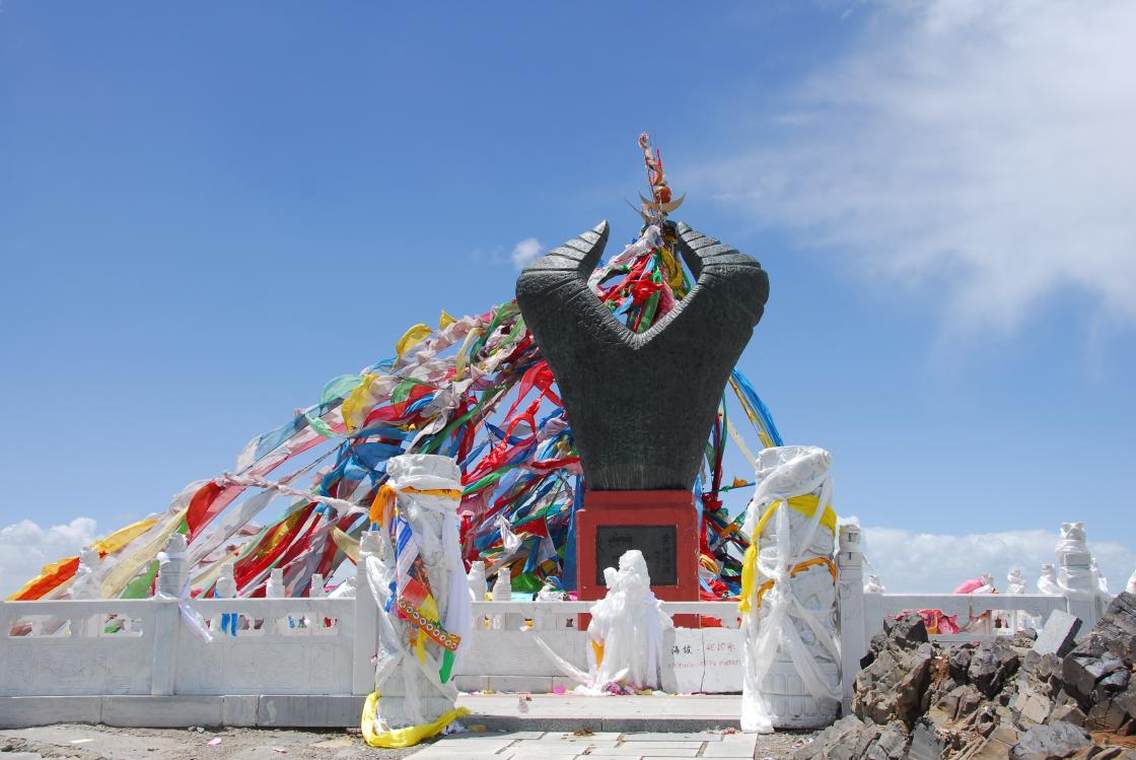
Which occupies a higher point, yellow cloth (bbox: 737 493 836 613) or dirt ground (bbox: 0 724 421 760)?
yellow cloth (bbox: 737 493 836 613)

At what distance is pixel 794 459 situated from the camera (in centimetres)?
856

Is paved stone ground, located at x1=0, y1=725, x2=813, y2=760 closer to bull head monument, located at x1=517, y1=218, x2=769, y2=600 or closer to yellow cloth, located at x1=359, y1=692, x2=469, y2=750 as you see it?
yellow cloth, located at x1=359, y1=692, x2=469, y2=750

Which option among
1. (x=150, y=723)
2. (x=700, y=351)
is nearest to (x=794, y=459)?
(x=150, y=723)

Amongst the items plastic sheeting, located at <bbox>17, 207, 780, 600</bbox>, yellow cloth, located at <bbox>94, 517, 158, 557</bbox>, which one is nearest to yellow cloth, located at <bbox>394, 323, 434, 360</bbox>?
plastic sheeting, located at <bbox>17, 207, 780, 600</bbox>

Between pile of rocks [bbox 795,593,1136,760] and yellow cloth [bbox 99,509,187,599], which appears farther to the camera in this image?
yellow cloth [bbox 99,509,187,599]

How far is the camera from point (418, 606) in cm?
823

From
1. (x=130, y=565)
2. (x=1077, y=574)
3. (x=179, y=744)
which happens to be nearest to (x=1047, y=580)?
(x=1077, y=574)

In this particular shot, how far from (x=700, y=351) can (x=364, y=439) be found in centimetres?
768

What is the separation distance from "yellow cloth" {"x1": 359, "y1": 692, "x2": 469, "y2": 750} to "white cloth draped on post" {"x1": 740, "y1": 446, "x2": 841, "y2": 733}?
2.45m

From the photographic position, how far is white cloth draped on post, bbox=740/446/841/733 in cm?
823

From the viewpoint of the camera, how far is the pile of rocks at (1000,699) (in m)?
5.27

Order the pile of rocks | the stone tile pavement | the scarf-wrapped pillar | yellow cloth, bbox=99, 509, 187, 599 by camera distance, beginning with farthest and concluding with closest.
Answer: yellow cloth, bbox=99, 509, 187, 599
the scarf-wrapped pillar
the stone tile pavement
the pile of rocks

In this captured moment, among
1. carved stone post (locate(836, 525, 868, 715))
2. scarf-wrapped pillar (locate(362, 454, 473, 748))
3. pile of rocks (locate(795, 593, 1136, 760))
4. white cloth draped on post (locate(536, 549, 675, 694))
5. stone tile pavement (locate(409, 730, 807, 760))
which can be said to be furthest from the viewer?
white cloth draped on post (locate(536, 549, 675, 694))

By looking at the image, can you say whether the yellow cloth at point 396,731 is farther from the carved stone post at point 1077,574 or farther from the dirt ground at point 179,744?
the carved stone post at point 1077,574
